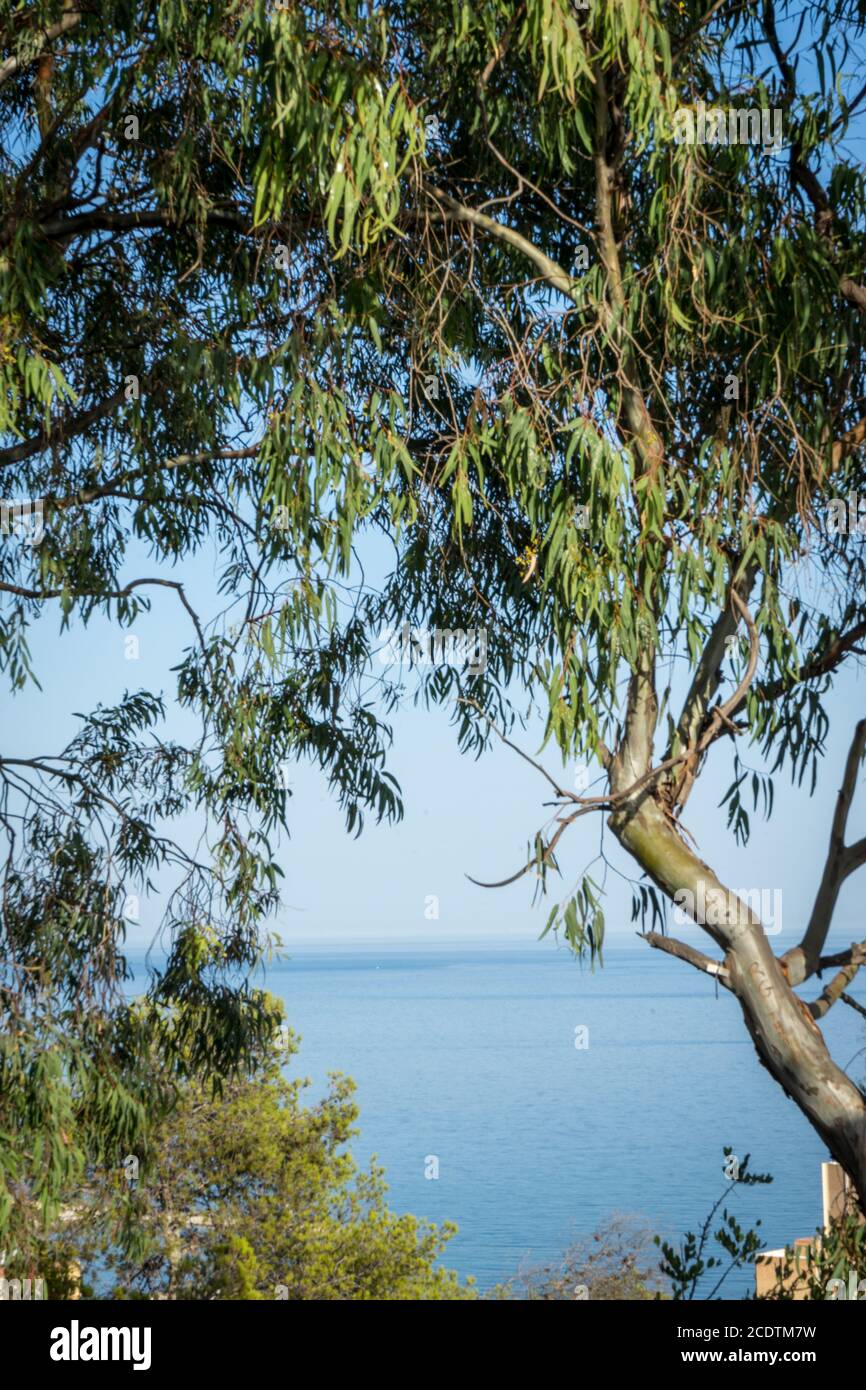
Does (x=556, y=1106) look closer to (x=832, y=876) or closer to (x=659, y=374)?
(x=832, y=876)

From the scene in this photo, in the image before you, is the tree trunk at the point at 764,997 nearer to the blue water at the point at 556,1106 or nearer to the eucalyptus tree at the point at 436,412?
the eucalyptus tree at the point at 436,412

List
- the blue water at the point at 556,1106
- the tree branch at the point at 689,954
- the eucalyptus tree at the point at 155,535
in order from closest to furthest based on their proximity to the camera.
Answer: the tree branch at the point at 689,954
the eucalyptus tree at the point at 155,535
the blue water at the point at 556,1106

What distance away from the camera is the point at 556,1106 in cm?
2650

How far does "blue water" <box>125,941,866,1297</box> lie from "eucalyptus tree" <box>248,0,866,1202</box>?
7628 mm

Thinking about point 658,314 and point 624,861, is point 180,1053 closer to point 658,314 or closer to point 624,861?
point 624,861

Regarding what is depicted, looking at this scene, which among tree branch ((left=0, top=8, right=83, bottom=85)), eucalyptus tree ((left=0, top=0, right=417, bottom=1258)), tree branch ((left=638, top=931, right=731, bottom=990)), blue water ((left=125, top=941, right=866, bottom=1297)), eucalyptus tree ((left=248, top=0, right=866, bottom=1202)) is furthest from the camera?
blue water ((left=125, top=941, right=866, bottom=1297))

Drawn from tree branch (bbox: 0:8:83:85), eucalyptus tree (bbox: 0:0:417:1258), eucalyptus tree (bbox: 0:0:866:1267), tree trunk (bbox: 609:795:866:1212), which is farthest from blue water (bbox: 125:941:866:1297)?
tree branch (bbox: 0:8:83:85)

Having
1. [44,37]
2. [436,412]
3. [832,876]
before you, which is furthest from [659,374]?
[44,37]

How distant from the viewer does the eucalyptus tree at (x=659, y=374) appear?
262 centimetres

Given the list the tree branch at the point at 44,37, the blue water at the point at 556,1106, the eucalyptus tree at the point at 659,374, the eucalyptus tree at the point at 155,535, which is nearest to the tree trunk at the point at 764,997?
the eucalyptus tree at the point at 659,374

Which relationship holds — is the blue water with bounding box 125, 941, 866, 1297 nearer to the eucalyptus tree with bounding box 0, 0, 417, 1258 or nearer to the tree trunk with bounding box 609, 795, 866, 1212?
the eucalyptus tree with bounding box 0, 0, 417, 1258

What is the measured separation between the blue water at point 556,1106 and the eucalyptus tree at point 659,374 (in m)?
7.63

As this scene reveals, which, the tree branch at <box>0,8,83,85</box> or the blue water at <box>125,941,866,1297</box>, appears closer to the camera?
the tree branch at <box>0,8,83,85</box>

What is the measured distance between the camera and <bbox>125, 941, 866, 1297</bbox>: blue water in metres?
19.0
